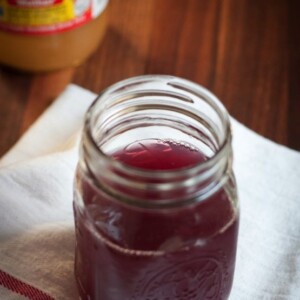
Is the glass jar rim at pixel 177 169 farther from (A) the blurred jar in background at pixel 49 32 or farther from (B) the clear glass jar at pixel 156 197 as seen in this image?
(A) the blurred jar in background at pixel 49 32

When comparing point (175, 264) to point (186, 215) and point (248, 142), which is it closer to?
point (186, 215)

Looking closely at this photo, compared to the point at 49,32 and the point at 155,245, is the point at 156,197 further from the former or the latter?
the point at 49,32

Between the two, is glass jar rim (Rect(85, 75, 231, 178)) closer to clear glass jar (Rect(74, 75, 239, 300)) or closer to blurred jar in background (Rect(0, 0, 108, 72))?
clear glass jar (Rect(74, 75, 239, 300))

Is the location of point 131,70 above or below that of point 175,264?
below

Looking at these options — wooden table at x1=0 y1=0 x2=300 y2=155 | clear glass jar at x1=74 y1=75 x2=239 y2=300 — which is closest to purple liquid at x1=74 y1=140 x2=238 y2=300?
clear glass jar at x1=74 y1=75 x2=239 y2=300

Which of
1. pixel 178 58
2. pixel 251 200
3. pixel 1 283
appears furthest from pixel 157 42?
pixel 1 283

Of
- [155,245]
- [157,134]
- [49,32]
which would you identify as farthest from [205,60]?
[155,245]

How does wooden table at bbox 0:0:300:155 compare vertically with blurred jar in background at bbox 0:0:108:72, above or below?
below
